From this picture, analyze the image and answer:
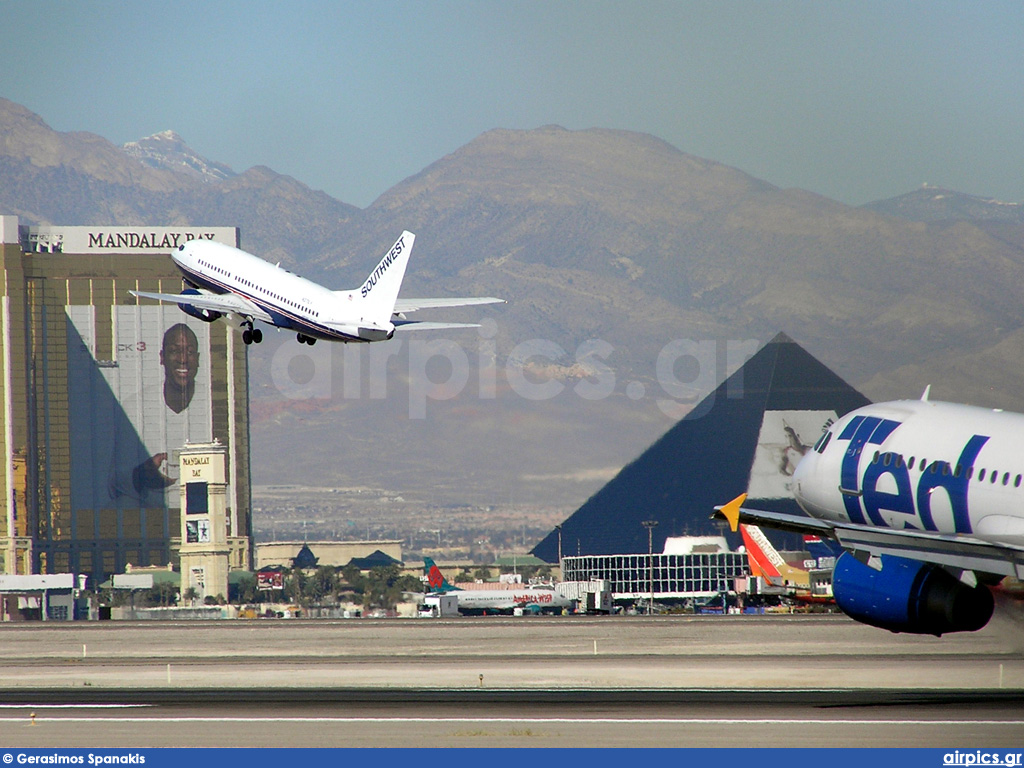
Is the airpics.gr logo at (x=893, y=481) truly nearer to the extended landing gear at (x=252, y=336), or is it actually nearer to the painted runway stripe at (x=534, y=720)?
the painted runway stripe at (x=534, y=720)

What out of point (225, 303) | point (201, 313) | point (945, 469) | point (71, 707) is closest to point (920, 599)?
point (945, 469)

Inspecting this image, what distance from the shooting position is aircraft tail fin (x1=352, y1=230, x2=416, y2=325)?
110644 mm

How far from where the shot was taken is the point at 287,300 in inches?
4471

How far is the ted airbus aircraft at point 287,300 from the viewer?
10894 centimetres

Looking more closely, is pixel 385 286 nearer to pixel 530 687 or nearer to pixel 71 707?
pixel 530 687

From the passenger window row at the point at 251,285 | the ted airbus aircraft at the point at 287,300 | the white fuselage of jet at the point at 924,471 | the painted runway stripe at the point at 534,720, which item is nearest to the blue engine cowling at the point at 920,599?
the white fuselage of jet at the point at 924,471

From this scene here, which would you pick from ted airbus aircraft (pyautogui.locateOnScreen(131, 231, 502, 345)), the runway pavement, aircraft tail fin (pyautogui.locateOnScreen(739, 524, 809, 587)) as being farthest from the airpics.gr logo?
ted airbus aircraft (pyautogui.locateOnScreen(131, 231, 502, 345))

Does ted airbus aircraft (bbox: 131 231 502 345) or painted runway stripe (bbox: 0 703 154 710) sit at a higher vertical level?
ted airbus aircraft (bbox: 131 231 502 345)

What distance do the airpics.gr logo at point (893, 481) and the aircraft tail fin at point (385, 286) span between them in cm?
5909

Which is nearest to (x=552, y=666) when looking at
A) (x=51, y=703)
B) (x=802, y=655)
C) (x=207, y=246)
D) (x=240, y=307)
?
(x=802, y=655)

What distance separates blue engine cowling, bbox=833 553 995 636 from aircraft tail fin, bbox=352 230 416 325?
210ft

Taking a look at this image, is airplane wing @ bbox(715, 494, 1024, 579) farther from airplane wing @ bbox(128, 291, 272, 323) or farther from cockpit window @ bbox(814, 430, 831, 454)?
airplane wing @ bbox(128, 291, 272, 323)

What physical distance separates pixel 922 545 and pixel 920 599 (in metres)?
1.84
